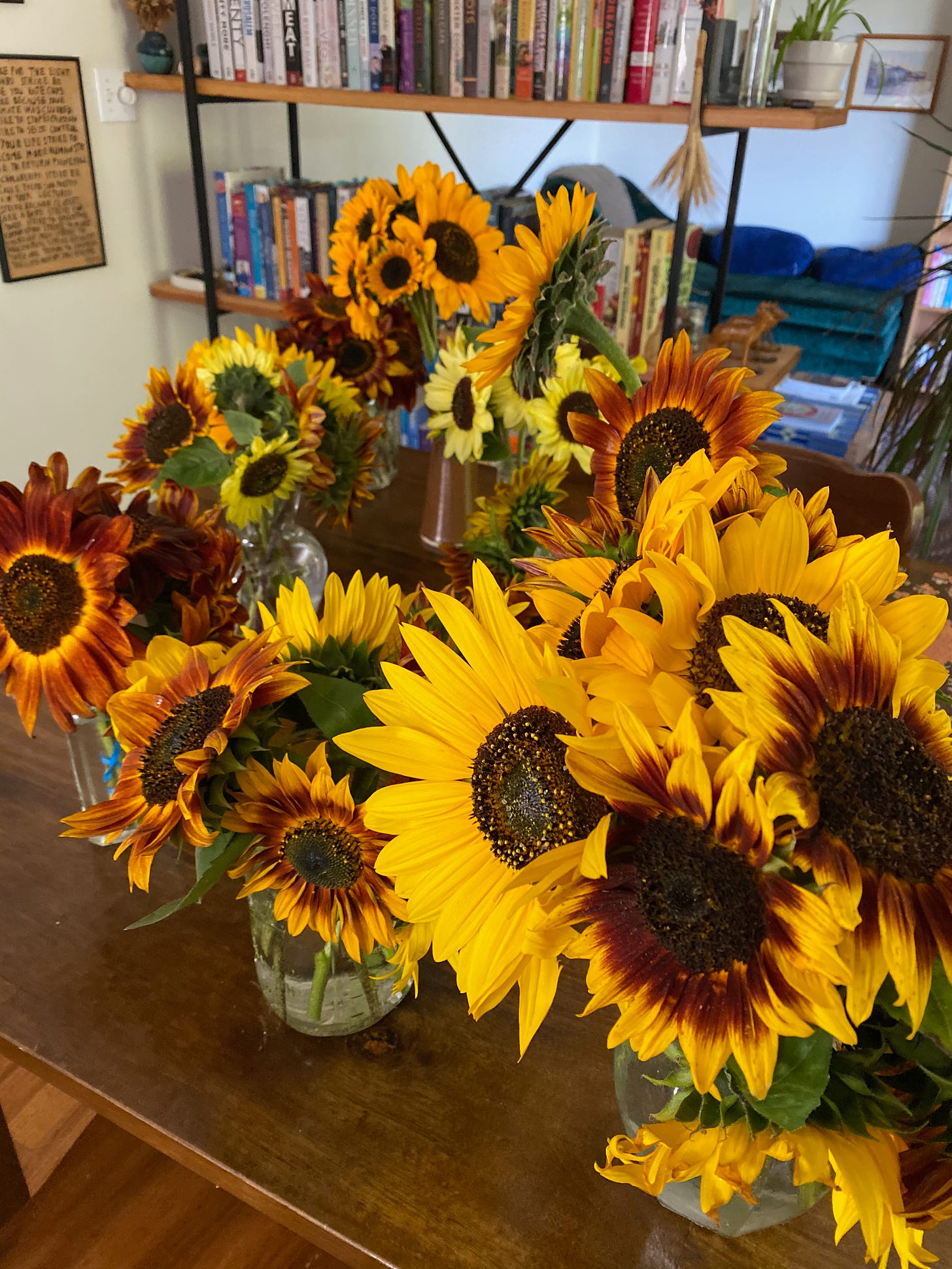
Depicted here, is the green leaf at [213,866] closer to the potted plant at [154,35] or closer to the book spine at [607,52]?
the book spine at [607,52]

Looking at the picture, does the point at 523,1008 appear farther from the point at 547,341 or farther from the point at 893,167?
the point at 893,167

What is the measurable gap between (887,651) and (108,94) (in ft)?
8.33

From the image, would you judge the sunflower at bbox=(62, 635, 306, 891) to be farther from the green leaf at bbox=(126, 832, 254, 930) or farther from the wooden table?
the wooden table

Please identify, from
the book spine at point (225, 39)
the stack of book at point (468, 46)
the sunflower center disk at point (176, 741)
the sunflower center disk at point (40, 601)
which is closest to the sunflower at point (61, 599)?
the sunflower center disk at point (40, 601)

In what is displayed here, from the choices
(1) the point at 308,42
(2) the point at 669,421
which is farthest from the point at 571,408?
(1) the point at 308,42

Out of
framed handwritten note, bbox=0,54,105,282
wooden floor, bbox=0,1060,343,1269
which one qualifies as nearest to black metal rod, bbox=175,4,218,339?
framed handwritten note, bbox=0,54,105,282

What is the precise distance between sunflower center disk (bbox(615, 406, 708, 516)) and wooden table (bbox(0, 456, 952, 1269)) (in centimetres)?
33

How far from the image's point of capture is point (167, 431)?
0.88 m

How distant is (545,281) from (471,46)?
1.67m

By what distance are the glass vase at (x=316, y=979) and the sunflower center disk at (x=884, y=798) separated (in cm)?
33

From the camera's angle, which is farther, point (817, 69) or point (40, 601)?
point (817, 69)

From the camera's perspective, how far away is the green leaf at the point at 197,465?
32.0 inches

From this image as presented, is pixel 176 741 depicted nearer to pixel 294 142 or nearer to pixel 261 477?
pixel 261 477

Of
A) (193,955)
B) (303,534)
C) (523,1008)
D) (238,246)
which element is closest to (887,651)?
(523,1008)
